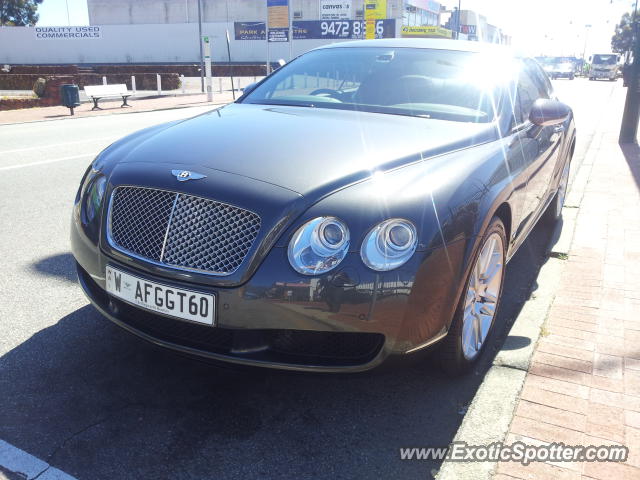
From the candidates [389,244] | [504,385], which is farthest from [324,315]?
[504,385]

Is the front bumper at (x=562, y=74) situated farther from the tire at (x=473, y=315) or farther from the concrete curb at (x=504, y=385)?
the tire at (x=473, y=315)

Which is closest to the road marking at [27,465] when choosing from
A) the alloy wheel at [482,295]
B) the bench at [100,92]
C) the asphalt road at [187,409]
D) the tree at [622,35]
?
the asphalt road at [187,409]

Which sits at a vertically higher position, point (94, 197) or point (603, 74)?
point (94, 197)

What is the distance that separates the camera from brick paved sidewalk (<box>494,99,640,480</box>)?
2381mm

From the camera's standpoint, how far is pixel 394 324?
2250 mm

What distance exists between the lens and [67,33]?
6084 cm

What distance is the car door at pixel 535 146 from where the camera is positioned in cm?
361

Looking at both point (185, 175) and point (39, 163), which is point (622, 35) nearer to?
point (39, 163)

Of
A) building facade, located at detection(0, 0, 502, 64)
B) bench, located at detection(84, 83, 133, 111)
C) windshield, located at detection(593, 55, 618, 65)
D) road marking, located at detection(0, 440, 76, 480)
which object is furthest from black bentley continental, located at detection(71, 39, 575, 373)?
windshield, located at detection(593, 55, 618, 65)

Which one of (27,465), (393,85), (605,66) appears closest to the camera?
(27,465)

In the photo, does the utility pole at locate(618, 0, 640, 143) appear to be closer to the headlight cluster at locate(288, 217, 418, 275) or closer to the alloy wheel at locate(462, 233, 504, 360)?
the alloy wheel at locate(462, 233, 504, 360)

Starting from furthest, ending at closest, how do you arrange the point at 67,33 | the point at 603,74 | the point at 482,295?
the point at 67,33 → the point at 603,74 → the point at 482,295

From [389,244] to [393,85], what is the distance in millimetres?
1783

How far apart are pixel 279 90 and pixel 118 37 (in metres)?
64.1
